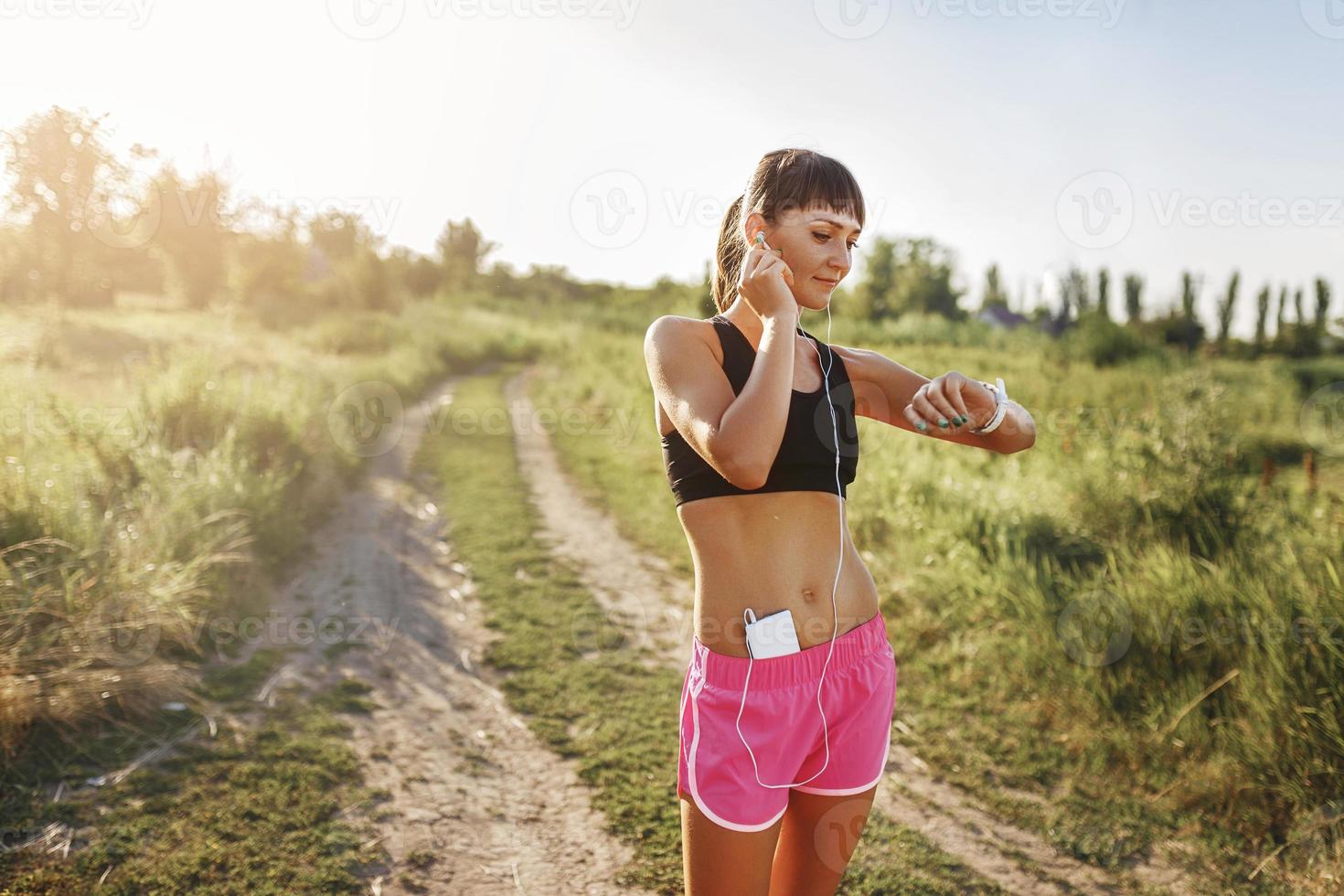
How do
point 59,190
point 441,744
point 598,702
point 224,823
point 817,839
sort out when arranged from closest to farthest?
point 817,839 → point 224,823 → point 441,744 → point 598,702 → point 59,190

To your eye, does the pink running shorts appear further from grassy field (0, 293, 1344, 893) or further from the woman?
grassy field (0, 293, 1344, 893)

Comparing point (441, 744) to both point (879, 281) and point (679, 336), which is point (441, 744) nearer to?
point (679, 336)

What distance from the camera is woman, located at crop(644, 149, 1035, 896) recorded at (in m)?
1.57

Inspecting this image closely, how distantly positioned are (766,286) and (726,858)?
3.76 ft

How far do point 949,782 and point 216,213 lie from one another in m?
31.1

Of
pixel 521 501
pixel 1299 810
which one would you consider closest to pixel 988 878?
pixel 1299 810

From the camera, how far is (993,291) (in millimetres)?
94375

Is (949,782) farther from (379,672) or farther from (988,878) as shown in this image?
(379,672)

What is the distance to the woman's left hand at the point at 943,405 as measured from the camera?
5.23ft

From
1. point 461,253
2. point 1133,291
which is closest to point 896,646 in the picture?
point 461,253

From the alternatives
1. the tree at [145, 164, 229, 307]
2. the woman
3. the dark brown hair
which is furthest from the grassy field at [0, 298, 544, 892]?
the tree at [145, 164, 229, 307]

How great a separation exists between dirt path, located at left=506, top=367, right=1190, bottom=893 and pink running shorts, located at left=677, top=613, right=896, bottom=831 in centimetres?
205

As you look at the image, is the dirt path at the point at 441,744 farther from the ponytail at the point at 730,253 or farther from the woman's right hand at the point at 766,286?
the woman's right hand at the point at 766,286

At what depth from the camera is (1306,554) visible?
13.2 ft
